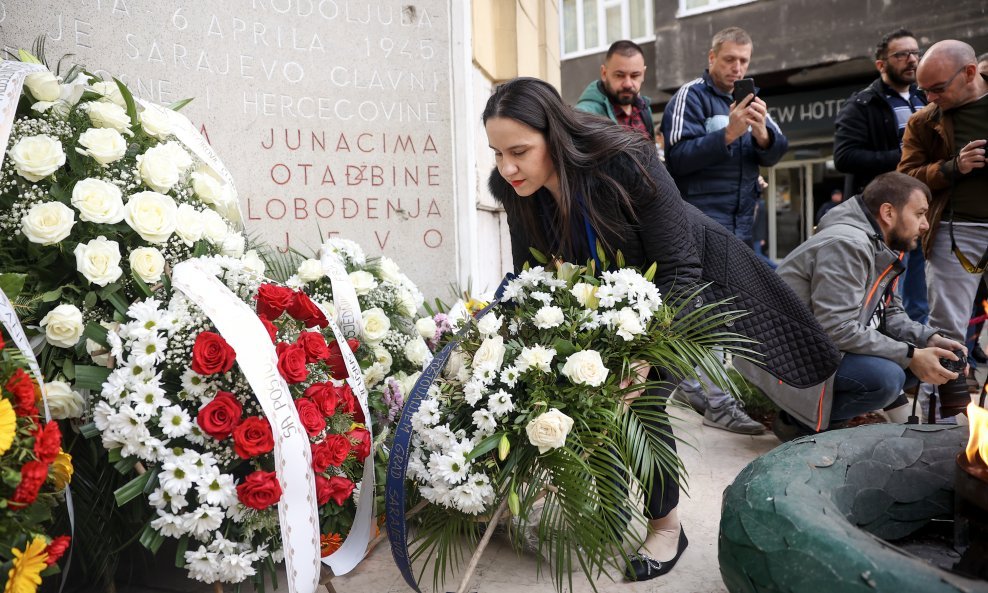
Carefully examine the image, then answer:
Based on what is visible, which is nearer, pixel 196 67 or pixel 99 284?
pixel 99 284

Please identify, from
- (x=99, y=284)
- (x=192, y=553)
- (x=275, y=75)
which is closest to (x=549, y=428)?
(x=192, y=553)

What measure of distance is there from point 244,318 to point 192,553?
0.58 meters

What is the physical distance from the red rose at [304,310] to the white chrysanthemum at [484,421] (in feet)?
1.83

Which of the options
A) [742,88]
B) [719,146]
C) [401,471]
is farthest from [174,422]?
[742,88]

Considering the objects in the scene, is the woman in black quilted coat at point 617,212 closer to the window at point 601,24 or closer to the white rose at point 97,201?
the white rose at point 97,201

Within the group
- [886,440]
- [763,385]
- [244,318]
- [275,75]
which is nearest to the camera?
[886,440]

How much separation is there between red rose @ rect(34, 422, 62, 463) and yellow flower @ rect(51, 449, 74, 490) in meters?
0.15

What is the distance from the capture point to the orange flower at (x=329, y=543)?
2119 millimetres

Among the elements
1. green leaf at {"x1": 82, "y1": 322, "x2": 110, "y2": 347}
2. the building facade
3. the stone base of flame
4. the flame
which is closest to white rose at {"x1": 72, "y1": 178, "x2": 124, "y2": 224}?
green leaf at {"x1": 82, "y1": 322, "x2": 110, "y2": 347}

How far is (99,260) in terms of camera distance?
1925mm

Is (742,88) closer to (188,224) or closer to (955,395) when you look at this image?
(955,395)

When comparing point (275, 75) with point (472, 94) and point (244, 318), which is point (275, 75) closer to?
point (472, 94)

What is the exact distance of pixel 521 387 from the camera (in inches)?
76.3

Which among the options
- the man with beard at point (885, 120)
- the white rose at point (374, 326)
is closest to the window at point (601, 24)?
the man with beard at point (885, 120)
